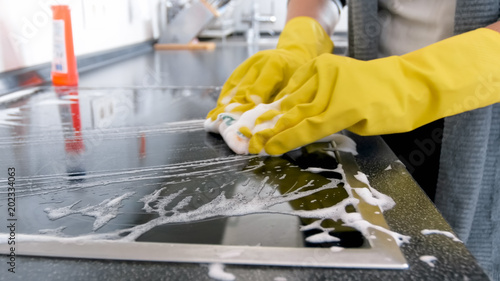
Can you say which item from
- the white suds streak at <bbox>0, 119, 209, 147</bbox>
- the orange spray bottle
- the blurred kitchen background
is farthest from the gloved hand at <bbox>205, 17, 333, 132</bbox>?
the blurred kitchen background

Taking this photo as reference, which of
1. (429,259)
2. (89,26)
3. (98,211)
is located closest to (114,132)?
A: (98,211)

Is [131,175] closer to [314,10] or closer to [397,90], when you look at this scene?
[397,90]

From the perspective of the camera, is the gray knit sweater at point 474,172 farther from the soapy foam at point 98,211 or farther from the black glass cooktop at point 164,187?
the soapy foam at point 98,211

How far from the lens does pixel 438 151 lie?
0.91 meters

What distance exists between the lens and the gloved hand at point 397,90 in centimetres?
62

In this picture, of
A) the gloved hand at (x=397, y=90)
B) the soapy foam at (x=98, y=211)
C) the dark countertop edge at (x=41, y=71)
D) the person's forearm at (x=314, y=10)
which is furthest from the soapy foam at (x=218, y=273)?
the dark countertop edge at (x=41, y=71)

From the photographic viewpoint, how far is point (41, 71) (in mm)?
1464

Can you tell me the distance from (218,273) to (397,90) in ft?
1.34

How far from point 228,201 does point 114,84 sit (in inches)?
41.3

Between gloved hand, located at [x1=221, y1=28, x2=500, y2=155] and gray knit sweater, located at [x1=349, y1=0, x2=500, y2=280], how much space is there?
110mm

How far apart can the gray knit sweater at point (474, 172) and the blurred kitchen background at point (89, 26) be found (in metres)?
1.28

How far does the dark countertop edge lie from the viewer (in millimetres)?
1293

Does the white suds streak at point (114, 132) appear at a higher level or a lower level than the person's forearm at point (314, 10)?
lower

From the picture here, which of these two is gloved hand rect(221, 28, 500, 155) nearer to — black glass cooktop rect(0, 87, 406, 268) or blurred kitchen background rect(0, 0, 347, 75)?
black glass cooktop rect(0, 87, 406, 268)
